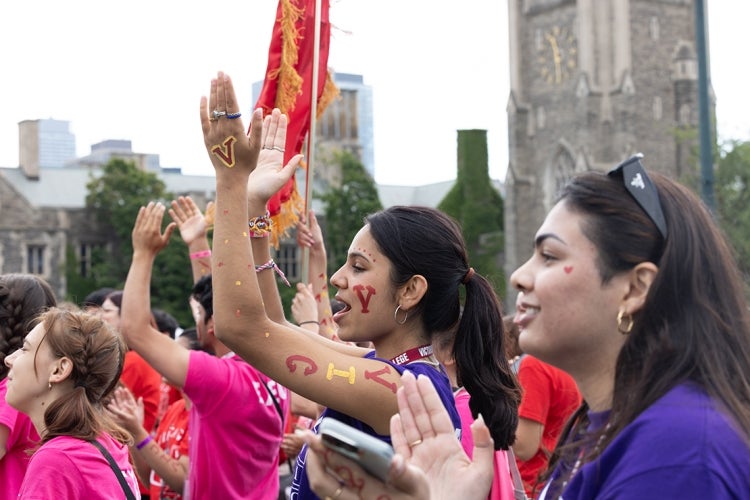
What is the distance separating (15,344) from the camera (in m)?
4.43

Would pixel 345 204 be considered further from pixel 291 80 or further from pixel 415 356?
pixel 415 356

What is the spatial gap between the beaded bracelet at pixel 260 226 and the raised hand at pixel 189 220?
1.99 metres

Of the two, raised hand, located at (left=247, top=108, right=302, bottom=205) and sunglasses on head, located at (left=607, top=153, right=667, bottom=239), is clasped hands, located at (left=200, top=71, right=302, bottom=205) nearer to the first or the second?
raised hand, located at (left=247, top=108, right=302, bottom=205)

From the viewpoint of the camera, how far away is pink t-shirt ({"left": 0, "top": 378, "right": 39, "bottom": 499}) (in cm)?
400

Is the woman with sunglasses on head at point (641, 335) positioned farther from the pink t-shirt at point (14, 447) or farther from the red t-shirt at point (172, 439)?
the red t-shirt at point (172, 439)

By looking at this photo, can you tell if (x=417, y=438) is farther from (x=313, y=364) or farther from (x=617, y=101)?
(x=617, y=101)

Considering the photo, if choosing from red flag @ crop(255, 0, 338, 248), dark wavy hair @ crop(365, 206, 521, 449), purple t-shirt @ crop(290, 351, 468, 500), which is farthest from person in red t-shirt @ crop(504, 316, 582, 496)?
purple t-shirt @ crop(290, 351, 468, 500)

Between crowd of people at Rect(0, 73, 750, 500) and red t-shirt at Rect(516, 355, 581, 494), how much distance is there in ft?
0.30

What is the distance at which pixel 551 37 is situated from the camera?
5741 centimetres

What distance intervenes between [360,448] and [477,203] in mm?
56094

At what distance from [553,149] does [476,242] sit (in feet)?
18.8

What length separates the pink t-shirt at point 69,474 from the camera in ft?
11.2

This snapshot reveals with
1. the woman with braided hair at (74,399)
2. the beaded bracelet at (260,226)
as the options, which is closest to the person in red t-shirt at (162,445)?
the woman with braided hair at (74,399)

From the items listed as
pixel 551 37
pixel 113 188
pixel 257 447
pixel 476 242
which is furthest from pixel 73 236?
pixel 257 447
